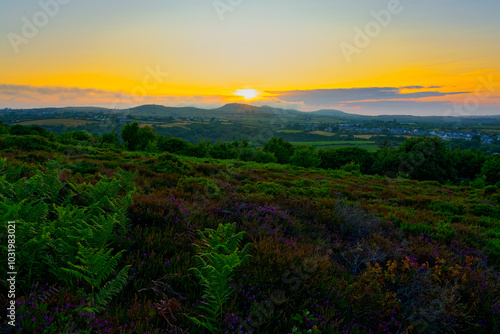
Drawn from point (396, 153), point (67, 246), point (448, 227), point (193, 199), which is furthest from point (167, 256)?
point (396, 153)

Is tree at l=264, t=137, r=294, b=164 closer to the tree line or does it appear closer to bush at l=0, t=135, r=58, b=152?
the tree line

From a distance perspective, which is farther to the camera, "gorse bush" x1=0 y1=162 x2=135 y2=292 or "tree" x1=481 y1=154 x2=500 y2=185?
"tree" x1=481 y1=154 x2=500 y2=185

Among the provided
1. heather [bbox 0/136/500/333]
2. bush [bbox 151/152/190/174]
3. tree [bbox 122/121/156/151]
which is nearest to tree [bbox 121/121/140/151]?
tree [bbox 122/121/156/151]

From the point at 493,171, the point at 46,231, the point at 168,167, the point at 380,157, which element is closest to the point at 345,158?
the point at 380,157

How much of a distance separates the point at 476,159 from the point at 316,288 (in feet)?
237

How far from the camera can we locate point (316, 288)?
11.6ft

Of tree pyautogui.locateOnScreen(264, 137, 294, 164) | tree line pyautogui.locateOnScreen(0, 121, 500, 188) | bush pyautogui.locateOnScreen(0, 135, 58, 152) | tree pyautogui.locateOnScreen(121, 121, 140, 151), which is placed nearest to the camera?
bush pyautogui.locateOnScreen(0, 135, 58, 152)

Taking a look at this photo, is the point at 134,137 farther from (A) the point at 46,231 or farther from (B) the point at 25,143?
(A) the point at 46,231

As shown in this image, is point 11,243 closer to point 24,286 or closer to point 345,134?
point 24,286

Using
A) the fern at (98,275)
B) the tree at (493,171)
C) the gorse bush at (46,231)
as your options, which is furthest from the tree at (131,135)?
the tree at (493,171)

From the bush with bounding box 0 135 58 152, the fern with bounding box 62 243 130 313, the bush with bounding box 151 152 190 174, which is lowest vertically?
the bush with bounding box 151 152 190 174

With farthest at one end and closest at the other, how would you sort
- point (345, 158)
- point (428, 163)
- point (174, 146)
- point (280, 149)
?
point (280, 149)
point (345, 158)
point (174, 146)
point (428, 163)

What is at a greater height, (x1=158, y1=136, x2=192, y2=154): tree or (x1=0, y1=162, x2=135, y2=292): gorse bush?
(x1=0, y1=162, x2=135, y2=292): gorse bush

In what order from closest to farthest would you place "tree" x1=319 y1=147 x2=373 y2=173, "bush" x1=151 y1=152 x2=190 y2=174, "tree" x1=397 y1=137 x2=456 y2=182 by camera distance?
"bush" x1=151 y1=152 x2=190 y2=174 < "tree" x1=397 y1=137 x2=456 y2=182 < "tree" x1=319 y1=147 x2=373 y2=173
